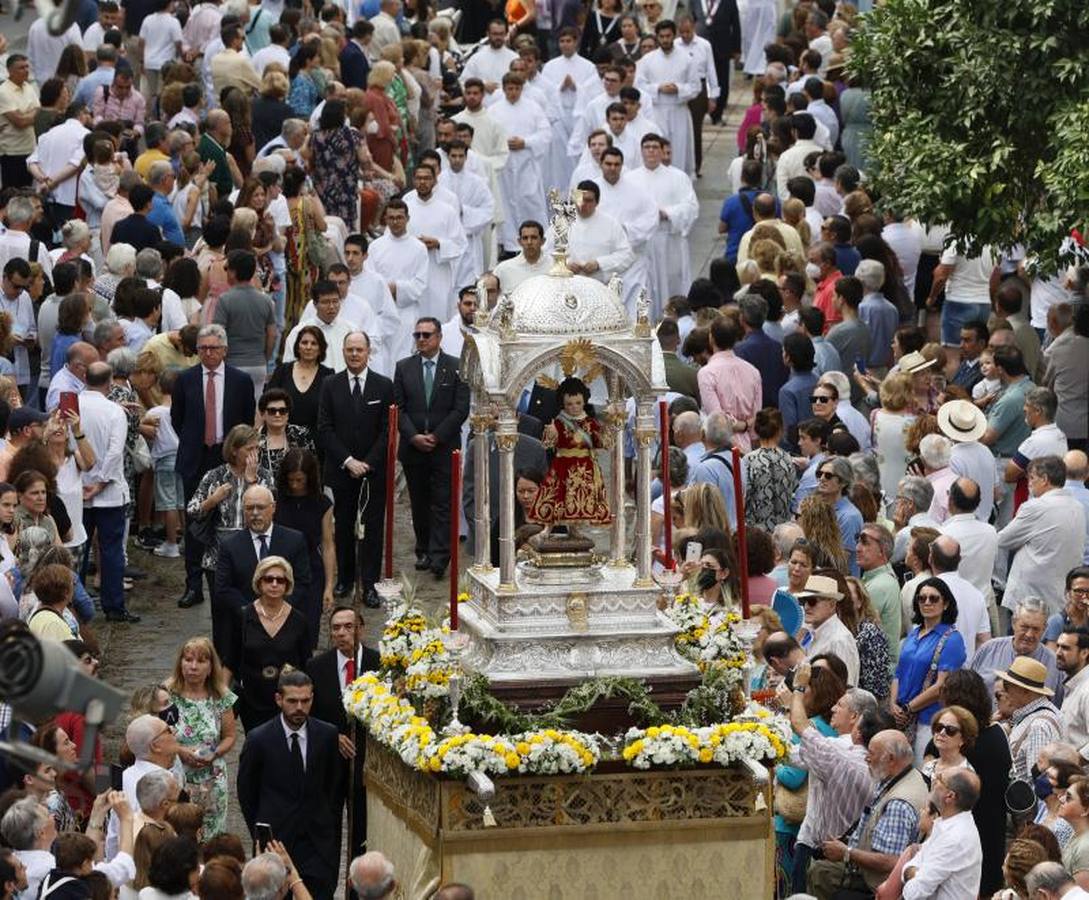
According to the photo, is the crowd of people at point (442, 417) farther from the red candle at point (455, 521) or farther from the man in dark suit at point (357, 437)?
the red candle at point (455, 521)

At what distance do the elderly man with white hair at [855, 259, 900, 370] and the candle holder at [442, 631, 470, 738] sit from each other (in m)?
10.2

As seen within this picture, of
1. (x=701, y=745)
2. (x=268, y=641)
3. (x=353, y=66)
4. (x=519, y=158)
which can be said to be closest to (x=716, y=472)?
(x=268, y=641)

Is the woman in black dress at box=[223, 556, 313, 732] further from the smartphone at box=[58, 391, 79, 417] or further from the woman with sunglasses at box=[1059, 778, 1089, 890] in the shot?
the woman with sunglasses at box=[1059, 778, 1089, 890]

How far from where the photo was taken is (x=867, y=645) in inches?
632

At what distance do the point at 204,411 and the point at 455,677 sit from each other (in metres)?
7.17

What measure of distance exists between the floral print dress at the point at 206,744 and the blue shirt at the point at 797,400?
6.55 metres

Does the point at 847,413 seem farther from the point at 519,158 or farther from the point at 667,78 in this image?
the point at 667,78

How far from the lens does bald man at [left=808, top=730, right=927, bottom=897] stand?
549 inches

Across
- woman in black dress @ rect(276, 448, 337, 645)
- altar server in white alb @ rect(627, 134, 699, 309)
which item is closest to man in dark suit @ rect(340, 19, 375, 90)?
altar server in white alb @ rect(627, 134, 699, 309)

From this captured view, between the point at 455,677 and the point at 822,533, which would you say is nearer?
the point at 455,677

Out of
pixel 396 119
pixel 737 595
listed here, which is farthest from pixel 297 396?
pixel 396 119

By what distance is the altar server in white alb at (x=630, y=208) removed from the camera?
25766 mm

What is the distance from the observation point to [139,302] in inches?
827

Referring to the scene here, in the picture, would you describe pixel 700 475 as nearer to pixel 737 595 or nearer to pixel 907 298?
pixel 737 595
